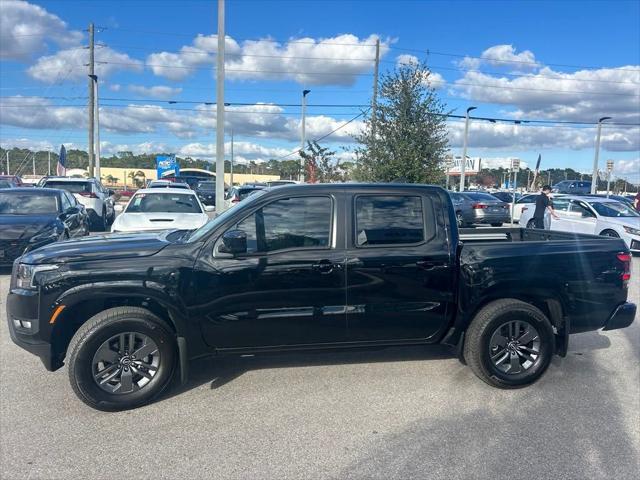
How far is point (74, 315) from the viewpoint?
158 inches

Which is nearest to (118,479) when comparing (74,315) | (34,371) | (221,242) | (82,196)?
→ (74,315)

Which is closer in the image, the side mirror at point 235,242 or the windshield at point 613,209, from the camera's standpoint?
the side mirror at point 235,242

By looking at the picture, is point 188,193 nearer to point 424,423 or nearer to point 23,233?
point 23,233

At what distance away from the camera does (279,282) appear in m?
4.05

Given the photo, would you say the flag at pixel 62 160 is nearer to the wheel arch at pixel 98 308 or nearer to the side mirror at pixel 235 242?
the wheel arch at pixel 98 308

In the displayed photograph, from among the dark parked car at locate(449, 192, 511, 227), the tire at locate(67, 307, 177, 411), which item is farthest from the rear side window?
the dark parked car at locate(449, 192, 511, 227)

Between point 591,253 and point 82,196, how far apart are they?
566 inches

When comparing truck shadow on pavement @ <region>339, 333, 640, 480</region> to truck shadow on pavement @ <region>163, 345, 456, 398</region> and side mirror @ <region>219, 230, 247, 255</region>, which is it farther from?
side mirror @ <region>219, 230, 247, 255</region>

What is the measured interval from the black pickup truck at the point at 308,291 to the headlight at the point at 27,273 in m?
0.01

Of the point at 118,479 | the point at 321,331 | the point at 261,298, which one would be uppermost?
the point at 261,298

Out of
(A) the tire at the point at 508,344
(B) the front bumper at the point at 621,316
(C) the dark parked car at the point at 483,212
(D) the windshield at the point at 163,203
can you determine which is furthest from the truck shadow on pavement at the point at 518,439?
(C) the dark parked car at the point at 483,212

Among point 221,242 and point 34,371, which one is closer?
point 221,242

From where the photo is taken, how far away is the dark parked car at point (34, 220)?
27.6 ft

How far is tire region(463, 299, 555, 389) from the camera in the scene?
4.38 metres
